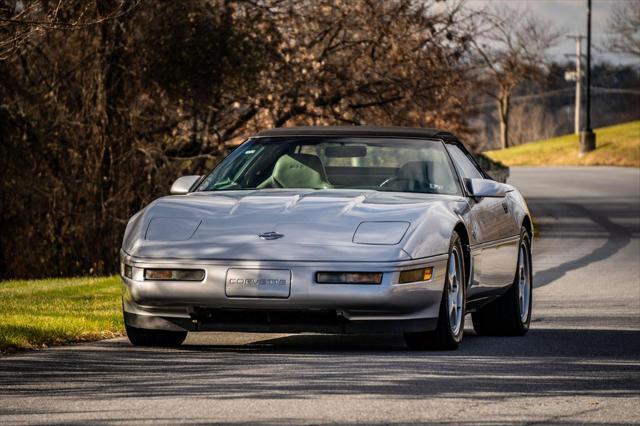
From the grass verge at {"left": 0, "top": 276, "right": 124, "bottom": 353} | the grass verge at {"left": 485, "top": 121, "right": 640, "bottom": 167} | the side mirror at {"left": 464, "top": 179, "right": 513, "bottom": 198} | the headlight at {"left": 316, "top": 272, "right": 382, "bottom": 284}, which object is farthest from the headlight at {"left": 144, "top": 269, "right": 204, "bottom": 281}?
the grass verge at {"left": 485, "top": 121, "right": 640, "bottom": 167}

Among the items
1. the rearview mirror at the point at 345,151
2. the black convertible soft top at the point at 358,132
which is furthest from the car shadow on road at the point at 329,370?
the black convertible soft top at the point at 358,132

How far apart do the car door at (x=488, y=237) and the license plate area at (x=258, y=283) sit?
175 centimetres

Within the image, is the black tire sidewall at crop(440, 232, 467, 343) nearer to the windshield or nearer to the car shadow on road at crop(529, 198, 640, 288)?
the windshield

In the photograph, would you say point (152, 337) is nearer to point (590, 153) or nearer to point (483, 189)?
point (483, 189)

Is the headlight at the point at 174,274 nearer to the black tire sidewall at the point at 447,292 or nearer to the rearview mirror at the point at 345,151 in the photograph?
the black tire sidewall at the point at 447,292

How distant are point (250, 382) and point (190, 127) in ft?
64.9

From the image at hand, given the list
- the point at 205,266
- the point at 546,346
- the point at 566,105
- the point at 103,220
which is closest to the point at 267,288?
the point at 205,266

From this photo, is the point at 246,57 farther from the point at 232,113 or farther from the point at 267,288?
the point at 267,288

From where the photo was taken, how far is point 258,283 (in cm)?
909

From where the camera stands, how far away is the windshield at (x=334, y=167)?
10.6 m

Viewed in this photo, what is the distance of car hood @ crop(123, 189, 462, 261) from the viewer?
30.1 ft

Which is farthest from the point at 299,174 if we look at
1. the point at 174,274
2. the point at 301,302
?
the point at 301,302

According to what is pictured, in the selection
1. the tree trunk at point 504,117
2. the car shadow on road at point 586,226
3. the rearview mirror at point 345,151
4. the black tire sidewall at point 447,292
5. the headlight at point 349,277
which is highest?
the rearview mirror at point 345,151

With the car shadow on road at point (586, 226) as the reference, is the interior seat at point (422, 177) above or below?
above
